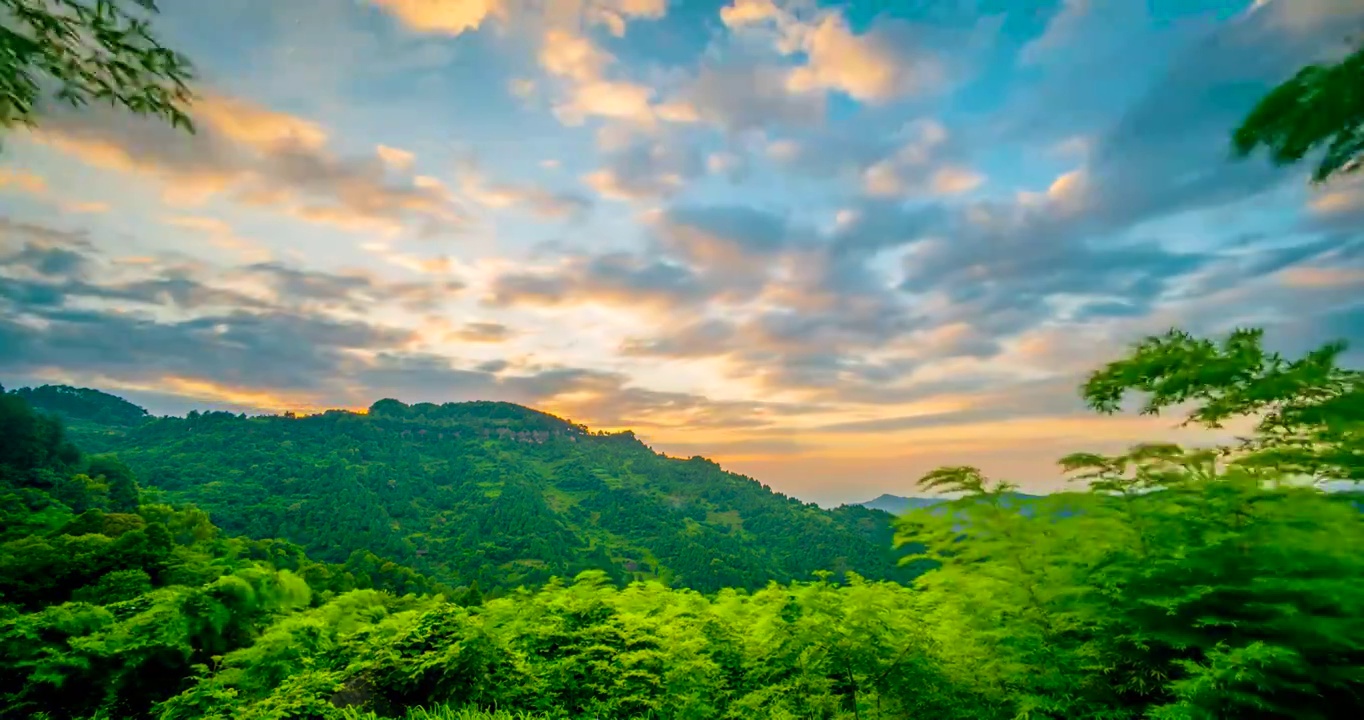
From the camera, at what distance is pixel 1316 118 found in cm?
352

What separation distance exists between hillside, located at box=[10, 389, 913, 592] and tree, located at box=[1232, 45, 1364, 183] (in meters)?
62.9

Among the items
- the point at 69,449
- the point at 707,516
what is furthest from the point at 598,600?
A: the point at 707,516

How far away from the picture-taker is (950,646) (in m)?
5.39

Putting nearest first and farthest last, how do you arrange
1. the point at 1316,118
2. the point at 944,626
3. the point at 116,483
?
the point at 1316,118, the point at 944,626, the point at 116,483

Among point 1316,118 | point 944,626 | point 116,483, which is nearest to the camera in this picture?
point 1316,118

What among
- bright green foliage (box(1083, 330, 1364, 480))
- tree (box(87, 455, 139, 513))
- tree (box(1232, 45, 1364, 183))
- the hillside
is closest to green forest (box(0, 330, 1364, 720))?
bright green foliage (box(1083, 330, 1364, 480))

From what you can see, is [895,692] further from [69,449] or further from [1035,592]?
[69,449]

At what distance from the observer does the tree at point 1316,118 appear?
3.37 metres

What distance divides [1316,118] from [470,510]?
14923 centimetres

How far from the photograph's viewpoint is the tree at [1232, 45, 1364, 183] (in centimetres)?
337

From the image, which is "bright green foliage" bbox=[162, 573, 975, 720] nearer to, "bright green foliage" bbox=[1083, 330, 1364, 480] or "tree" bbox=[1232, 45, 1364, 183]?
"bright green foliage" bbox=[1083, 330, 1364, 480]

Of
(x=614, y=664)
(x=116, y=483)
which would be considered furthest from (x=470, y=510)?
(x=614, y=664)

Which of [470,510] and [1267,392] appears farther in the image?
[470,510]

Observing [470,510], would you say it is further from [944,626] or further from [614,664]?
[944,626]
